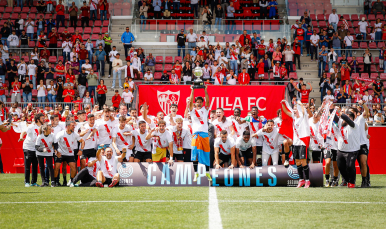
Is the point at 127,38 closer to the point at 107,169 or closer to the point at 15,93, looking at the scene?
the point at 15,93

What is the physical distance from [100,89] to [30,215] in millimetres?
14135

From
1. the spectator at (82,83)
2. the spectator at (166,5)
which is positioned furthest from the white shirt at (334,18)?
the spectator at (82,83)

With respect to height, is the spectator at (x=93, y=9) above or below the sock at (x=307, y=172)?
above

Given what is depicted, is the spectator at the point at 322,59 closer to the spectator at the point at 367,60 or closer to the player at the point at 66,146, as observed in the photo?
the spectator at the point at 367,60

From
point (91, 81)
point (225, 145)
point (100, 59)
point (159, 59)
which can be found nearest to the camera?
point (225, 145)

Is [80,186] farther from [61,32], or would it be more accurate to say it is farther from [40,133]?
[61,32]

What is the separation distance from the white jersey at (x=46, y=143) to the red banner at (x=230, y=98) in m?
6.45

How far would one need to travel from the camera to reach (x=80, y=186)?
12.2 m

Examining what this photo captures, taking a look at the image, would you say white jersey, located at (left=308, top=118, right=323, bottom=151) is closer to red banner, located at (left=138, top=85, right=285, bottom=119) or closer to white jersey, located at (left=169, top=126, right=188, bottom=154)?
white jersey, located at (left=169, top=126, right=188, bottom=154)

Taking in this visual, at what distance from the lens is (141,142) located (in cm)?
1324

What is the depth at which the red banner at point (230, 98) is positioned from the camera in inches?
723

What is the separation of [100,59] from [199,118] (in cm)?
1375

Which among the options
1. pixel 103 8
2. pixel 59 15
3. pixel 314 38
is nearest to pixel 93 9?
pixel 103 8

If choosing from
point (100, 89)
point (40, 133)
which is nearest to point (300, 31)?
point (100, 89)
